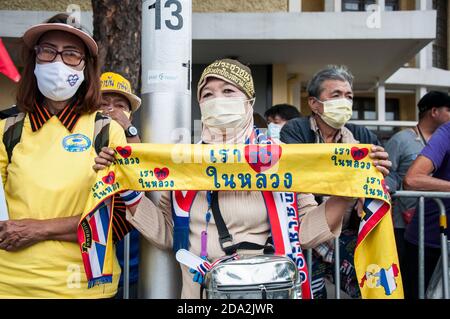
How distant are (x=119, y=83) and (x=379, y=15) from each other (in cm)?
617

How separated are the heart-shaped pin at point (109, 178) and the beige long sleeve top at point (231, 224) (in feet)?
0.60

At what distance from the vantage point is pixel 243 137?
2.90 meters

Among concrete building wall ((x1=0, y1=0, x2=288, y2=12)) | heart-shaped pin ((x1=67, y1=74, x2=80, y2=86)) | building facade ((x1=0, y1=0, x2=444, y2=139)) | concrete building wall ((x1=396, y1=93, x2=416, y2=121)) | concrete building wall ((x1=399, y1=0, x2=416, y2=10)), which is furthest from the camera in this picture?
concrete building wall ((x1=396, y1=93, x2=416, y2=121))

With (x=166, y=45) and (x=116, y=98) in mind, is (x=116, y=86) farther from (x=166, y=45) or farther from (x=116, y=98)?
(x=166, y=45)

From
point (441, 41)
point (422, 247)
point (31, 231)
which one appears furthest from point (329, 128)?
point (441, 41)

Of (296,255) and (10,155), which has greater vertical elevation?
(10,155)

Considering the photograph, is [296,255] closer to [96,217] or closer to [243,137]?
[243,137]

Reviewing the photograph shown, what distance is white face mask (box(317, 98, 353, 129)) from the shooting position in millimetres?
3977

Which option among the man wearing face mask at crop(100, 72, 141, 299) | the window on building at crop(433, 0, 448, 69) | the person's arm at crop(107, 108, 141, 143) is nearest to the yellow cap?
the man wearing face mask at crop(100, 72, 141, 299)

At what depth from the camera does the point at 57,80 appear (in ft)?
8.86

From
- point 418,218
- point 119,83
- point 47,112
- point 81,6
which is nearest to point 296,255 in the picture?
point 47,112

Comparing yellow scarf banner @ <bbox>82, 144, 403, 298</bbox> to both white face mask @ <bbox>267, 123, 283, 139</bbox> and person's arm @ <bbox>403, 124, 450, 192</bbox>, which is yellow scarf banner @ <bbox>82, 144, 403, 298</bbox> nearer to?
person's arm @ <bbox>403, 124, 450, 192</bbox>

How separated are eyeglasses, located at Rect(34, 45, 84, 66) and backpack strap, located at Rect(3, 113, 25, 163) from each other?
1.04 feet

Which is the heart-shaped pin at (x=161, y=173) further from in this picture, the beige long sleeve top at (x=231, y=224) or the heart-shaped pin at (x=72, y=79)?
the heart-shaped pin at (x=72, y=79)
